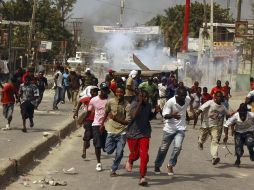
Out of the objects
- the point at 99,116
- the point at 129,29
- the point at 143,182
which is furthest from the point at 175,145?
the point at 129,29

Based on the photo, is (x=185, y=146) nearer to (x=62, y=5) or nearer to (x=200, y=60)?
(x=200, y=60)

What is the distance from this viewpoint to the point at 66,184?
933 cm

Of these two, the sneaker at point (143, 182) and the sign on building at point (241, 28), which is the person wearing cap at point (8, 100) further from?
the sign on building at point (241, 28)

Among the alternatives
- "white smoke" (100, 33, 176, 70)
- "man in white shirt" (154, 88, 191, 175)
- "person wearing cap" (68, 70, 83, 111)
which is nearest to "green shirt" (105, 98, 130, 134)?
"man in white shirt" (154, 88, 191, 175)

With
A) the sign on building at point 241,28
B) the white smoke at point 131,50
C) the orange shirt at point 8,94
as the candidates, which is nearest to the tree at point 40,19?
the white smoke at point 131,50

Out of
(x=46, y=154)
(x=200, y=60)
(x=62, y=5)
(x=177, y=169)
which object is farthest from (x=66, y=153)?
(x=62, y=5)

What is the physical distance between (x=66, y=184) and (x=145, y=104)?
177 centimetres

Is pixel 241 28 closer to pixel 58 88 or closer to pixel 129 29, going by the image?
pixel 58 88

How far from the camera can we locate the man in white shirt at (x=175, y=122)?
33.5 feet

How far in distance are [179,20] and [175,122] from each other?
75353 mm

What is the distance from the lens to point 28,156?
11.4m

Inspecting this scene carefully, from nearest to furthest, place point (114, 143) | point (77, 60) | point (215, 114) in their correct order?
point (114, 143) < point (215, 114) < point (77, 60)

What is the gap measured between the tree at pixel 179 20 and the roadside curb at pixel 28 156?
208 feet

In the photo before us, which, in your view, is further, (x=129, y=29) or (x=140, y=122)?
(x=129, y=29)
